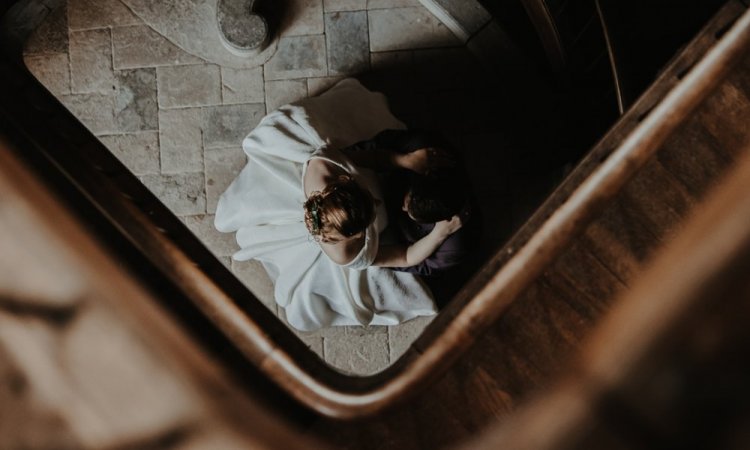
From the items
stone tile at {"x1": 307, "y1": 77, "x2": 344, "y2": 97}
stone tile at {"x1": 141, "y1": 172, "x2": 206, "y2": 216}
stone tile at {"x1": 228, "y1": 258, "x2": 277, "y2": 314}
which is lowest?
stone tile at {"x1": 228, "y1": 258, "x2": 277, "y2": 314}

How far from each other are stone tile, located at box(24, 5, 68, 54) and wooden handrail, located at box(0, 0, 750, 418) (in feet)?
7.48

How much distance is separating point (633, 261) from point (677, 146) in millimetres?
362

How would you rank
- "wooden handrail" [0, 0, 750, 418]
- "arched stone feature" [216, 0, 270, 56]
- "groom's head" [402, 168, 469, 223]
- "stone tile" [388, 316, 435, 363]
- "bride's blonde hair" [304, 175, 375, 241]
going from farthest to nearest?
1. "stone tile" [388, 316, 435, 363]
2. "arched stone feature" [216, 0, 270, 56]
3. "groom's head" [402, 168, 469, 223]
4. "bride's blonde hair" [304, 175, 375, 241]
5. "wooden handrail" [0, 0, 750, 418]

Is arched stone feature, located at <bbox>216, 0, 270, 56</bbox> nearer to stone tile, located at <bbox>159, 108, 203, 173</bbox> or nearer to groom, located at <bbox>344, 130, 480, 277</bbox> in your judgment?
stone tile, located at <bbox>159, 108, 203, 173</bbox>

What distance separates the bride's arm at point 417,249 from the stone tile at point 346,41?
1.41 metres

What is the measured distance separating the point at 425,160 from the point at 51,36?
2684 millimetres

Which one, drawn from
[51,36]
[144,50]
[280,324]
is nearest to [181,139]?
[144,50]

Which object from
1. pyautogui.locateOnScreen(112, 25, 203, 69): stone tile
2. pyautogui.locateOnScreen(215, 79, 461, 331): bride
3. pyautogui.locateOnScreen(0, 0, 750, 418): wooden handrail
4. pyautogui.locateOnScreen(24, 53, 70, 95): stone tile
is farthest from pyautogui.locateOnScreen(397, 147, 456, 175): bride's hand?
pyautogui.locateOnScreen(24, 53, 70, 95): stone tile

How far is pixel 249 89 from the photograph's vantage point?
347 cm

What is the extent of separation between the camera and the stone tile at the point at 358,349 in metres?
3.44

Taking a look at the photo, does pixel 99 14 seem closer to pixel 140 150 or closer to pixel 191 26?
pixel 191 26

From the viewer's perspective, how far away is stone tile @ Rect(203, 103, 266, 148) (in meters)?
3.46

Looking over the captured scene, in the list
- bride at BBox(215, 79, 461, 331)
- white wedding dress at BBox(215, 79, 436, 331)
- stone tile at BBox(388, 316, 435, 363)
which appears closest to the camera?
bride at BBox(215, 79, 461, 331)

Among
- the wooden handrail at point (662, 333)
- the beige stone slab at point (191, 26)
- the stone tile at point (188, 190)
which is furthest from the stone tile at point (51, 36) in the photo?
the wooden handrail at point (662, 333)
